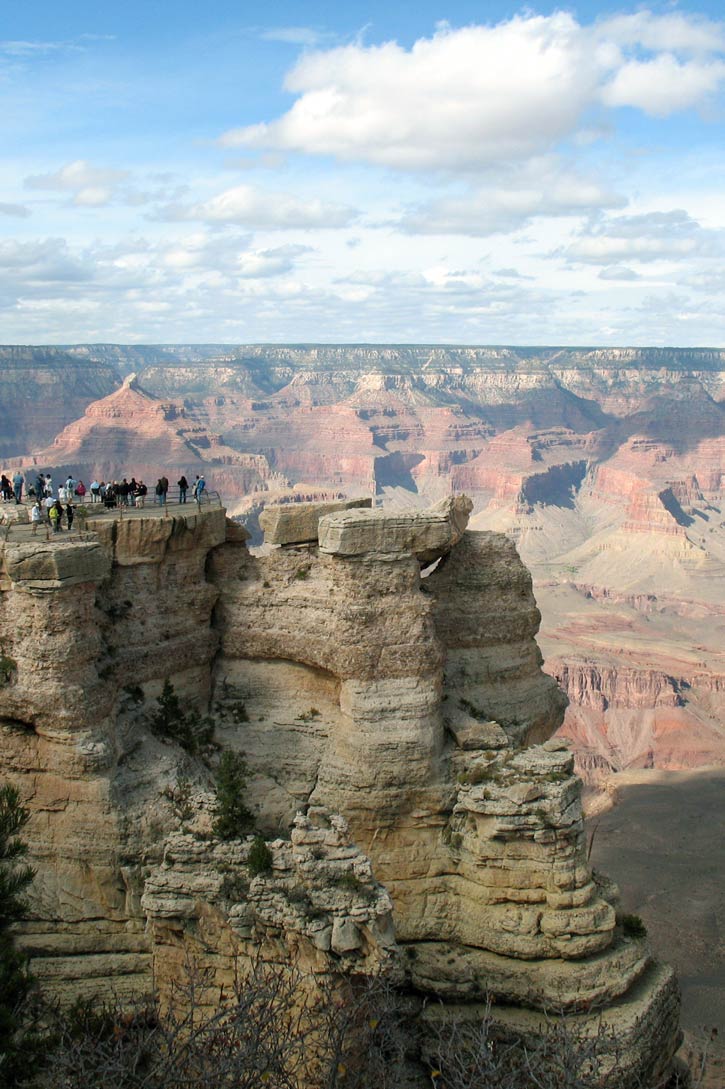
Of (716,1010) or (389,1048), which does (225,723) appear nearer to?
(389,1048)

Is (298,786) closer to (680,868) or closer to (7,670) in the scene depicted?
(7,670)

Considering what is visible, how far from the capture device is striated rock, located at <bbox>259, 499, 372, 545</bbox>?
27359 mm

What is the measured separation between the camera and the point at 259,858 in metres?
20.9

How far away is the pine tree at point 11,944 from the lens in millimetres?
17922

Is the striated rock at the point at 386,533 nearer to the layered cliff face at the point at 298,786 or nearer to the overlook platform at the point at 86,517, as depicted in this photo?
the layered cliff face at the point at 298,786

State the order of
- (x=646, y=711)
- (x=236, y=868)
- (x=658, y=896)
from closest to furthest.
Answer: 1. (x=236, y=868)
2. (x=658, y=896)
3. (x=646, y=711)

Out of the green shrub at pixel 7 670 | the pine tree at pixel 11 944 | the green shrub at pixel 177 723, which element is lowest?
the pine tree at pixel 11 944

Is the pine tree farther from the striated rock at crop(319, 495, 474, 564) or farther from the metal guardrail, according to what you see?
the striated rock at crop(319, 495, 474, 564)

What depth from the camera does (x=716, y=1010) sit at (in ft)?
120

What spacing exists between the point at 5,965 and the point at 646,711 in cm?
8158

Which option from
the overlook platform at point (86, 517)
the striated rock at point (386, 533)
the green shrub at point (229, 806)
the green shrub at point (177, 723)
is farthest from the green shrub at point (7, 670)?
the striated rock at point (386, 533)

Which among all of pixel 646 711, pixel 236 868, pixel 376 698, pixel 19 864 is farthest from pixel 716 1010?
pixel 646 711

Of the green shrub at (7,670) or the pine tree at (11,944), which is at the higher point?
the green shrub at (7,670)

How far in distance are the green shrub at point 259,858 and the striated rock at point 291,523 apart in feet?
30.2
